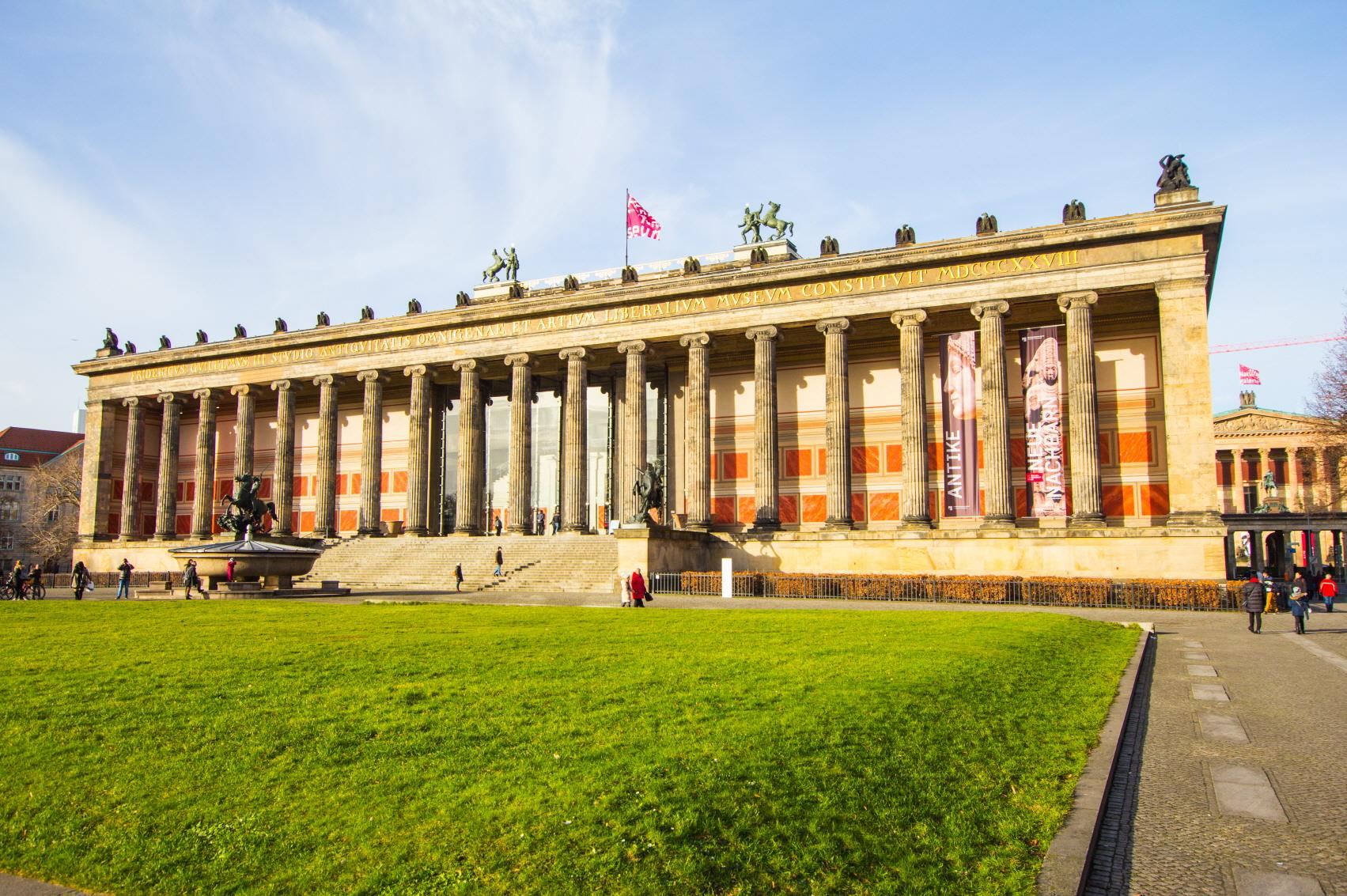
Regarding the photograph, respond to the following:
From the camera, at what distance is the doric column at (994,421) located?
4078 cm

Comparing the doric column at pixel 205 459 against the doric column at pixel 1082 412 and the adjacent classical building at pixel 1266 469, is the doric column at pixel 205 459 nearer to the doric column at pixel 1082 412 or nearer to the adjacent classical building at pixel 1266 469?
the doric column at pixel 1082 412

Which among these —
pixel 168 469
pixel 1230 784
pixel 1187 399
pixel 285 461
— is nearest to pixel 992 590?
pixel 1187 399

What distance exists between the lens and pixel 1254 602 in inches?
938


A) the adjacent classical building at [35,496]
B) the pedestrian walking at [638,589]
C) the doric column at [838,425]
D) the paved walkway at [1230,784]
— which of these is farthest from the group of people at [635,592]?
the adjacent classical building at [35,496]

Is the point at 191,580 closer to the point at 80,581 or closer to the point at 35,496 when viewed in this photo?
the point at 80,581

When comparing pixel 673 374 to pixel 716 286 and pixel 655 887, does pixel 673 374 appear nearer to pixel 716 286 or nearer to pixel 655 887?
pixel 716 286

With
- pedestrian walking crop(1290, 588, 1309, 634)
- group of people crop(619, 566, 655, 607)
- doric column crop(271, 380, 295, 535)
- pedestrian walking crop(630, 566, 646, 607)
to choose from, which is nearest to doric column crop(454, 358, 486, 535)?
doric column crop(271, 380, 295, 535)

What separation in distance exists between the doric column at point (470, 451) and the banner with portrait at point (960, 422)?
25.3 meters

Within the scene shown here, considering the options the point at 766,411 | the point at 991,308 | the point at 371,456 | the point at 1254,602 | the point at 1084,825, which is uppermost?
the point at 991,308

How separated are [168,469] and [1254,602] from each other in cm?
6020

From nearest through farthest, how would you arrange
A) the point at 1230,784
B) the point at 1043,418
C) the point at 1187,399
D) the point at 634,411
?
the point at 1230,784
the point at 1187,399
the point at 1043,418
the point at 634,411

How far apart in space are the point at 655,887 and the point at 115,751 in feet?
19.7

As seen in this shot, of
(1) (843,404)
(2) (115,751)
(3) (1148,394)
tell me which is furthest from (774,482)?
(2) (115,751)

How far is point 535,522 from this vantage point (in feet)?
181
